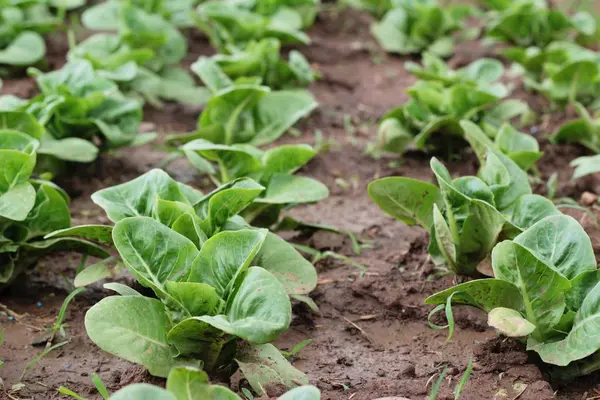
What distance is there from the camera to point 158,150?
15.6ft

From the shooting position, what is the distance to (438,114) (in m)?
4.47

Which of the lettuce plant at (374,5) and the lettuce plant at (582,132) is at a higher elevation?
the lettuce plant at (582,132)

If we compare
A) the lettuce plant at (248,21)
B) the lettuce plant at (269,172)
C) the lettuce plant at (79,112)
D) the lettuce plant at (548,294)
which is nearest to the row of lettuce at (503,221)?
the lettuce plant at (548,294)

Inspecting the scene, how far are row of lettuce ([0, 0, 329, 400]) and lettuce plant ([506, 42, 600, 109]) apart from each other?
1.40 meters

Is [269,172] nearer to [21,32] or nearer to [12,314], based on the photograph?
[12,314]

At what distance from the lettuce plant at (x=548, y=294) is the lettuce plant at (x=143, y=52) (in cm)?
267

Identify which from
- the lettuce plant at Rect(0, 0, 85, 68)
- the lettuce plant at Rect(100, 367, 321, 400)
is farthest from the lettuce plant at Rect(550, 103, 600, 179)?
the lettuce plant at Rect(0, 0, 85, 68)

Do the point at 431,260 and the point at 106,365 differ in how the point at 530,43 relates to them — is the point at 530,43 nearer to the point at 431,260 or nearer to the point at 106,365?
the point at 431,260

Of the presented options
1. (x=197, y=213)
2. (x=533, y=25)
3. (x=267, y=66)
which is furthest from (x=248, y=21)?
(x=197, y=213)

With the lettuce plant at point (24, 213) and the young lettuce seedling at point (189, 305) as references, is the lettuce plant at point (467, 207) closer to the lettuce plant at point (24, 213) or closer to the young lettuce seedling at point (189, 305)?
the young lettuce seedling at point (189, 305)

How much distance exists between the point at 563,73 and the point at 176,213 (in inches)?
113

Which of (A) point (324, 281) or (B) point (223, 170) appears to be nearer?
(A) point (324, 281)

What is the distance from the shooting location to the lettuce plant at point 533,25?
5988mm

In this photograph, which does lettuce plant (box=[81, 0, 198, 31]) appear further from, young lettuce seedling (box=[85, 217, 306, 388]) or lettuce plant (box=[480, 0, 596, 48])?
young lettuce seedling (box=[85, 217, 306, 388])
